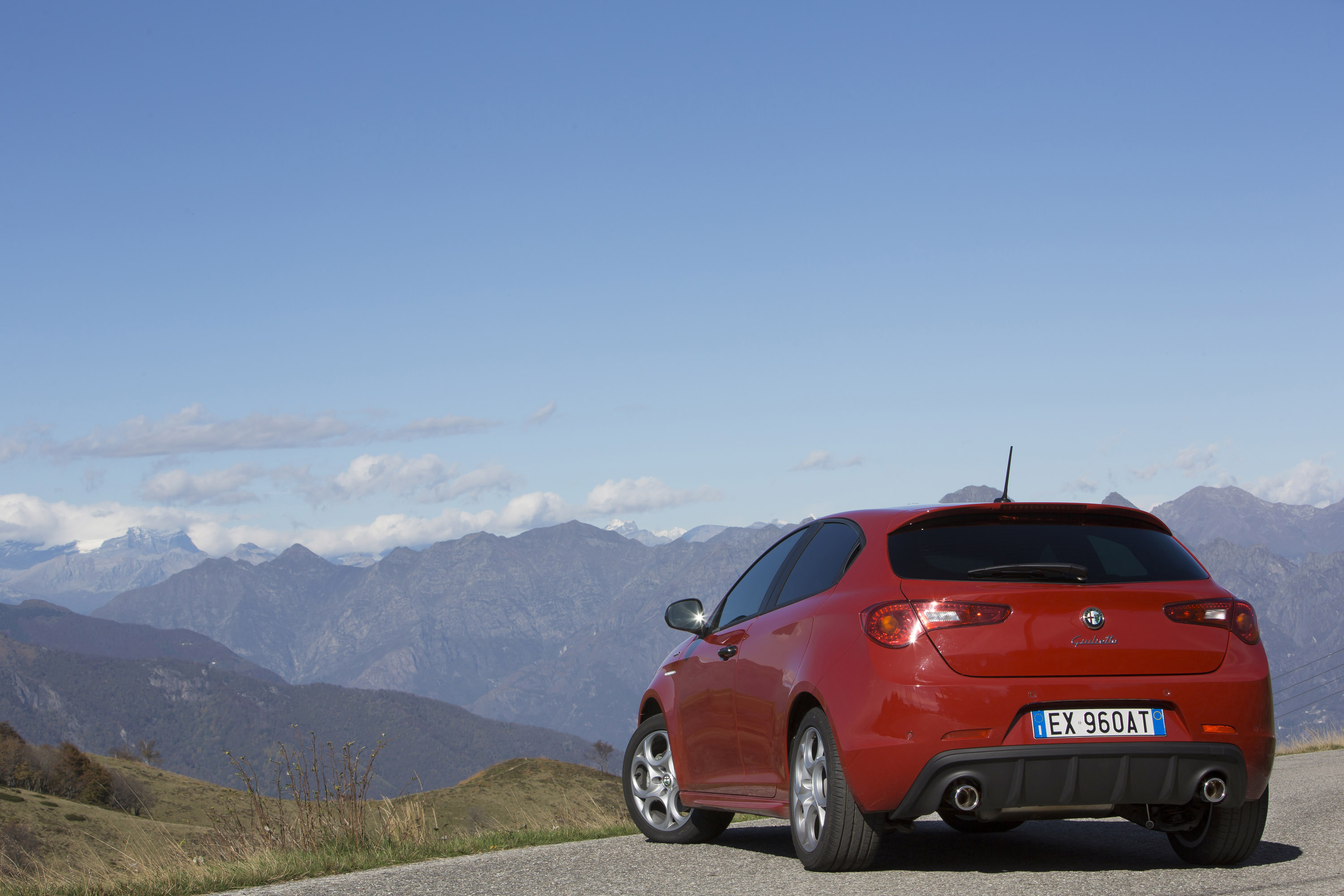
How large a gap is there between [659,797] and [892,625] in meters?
2.85

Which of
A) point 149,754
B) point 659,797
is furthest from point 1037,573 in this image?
point 149,754

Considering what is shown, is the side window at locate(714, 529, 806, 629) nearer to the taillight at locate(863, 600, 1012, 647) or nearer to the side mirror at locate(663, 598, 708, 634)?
the side mirror at locate(663, 598, 708, 634)

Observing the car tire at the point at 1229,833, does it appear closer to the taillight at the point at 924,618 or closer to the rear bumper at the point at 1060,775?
the rear bumper at the point at 1060,775

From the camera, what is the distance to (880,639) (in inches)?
203

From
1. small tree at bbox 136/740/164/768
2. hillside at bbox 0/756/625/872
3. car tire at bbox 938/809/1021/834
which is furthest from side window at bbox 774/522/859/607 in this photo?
small tree at bbox 136/740/164/768

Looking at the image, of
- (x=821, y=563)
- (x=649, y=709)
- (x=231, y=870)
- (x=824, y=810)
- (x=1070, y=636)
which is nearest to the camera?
(x=1070, y=636)

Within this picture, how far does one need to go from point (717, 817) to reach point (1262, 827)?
2.93 m

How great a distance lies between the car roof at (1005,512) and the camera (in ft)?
18.2

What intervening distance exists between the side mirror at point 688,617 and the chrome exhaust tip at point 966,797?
2.41 metres

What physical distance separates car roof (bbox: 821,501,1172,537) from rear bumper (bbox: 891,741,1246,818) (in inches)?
40.7

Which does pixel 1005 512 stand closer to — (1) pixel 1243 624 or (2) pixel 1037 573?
(2) pixel 1037 573

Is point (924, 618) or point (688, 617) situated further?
point (688, 617)

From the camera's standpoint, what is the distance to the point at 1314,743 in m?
17.2

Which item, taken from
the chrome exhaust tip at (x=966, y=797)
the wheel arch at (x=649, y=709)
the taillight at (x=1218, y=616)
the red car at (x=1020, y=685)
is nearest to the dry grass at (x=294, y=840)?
the wheel arch at (x=649, y=709)
